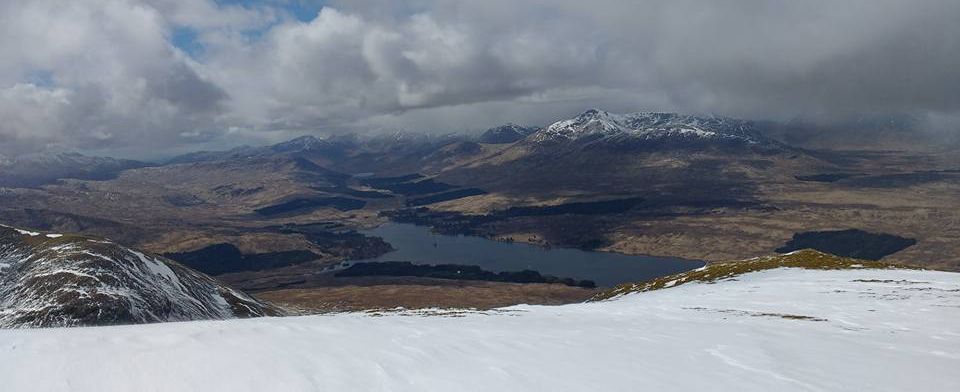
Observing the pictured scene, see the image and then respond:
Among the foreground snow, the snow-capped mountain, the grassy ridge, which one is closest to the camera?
the foreground snow

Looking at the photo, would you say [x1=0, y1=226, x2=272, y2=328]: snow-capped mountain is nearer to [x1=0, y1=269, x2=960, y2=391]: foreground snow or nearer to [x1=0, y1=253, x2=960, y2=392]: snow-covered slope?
[x1=0, y1=269, x2=960, y2=391]: foreground snow

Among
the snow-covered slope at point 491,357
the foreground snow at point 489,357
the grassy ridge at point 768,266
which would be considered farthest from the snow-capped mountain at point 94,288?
the snow-covered slope at point 491,357

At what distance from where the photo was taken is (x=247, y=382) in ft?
46.2

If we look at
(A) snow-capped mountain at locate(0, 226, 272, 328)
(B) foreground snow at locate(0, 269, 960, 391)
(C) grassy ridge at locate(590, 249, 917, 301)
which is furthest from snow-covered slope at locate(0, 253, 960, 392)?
(A) snow-capped mountain at locate(0, 226, 272, 328)

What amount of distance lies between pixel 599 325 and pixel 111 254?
112 m

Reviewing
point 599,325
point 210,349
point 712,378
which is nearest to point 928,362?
point 712,378

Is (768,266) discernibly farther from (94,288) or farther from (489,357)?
(94,288)

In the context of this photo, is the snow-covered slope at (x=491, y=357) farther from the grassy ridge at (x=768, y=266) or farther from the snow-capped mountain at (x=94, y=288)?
the snow-capped mountain at (x=94, y=288)

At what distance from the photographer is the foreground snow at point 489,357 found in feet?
48.2

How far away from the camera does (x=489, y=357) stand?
18.5 metres

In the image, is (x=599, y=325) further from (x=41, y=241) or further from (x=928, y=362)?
(x=41, y=241)

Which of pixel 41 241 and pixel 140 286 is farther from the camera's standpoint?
pixel 41 241

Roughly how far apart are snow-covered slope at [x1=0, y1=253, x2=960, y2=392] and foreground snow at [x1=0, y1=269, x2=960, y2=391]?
6 centimetres

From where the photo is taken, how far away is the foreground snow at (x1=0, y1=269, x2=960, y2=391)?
579 inches
